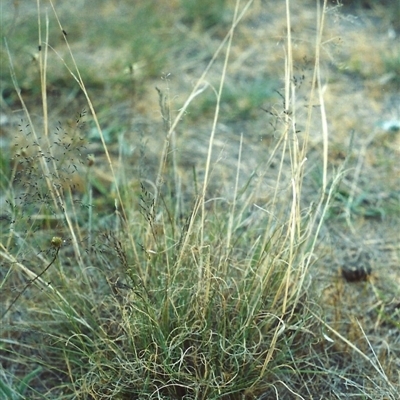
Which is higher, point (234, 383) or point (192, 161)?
point (234, 383)

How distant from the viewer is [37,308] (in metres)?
1.61

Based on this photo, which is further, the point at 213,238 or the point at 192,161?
the point at 192,161

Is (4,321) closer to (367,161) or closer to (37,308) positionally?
(37,308)

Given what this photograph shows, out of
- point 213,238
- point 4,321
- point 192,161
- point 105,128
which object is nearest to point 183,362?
point 213,238

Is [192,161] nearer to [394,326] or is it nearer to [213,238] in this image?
[213,238]

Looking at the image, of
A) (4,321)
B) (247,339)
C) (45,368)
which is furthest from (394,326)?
(4,321)

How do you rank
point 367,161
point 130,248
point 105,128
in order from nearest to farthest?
point 130,248, point 367,161, point 105,128

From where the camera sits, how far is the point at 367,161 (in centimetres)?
231

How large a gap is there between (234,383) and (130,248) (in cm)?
42

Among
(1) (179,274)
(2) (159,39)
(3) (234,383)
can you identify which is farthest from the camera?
(2) (159,39)

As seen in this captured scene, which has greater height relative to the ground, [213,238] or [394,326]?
[213,238]

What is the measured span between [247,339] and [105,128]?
1.24 meters

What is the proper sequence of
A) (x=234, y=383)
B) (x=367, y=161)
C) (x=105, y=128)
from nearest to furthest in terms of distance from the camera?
1. (x=234, y=383)
2. (x=367, y=161)
3. (x=105, y=128)

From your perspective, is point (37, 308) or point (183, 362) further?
point (37, 308)
